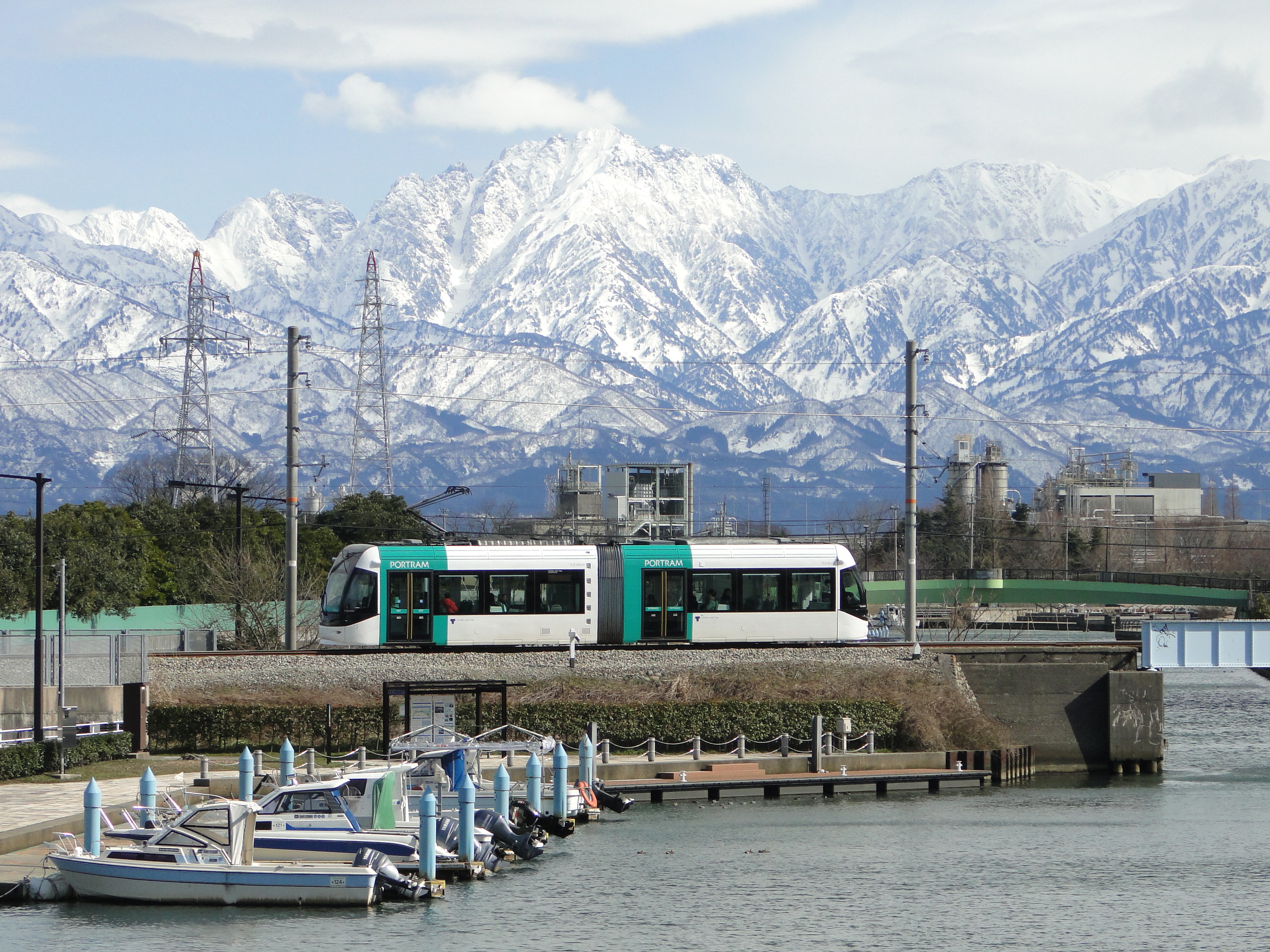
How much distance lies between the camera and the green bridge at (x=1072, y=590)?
428 ft

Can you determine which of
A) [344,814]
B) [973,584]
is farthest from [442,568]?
[973,584]

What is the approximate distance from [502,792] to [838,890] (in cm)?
779

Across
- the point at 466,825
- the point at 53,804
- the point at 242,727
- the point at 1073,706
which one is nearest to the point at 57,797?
the point at 53,804

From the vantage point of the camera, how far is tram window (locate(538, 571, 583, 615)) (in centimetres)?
5278

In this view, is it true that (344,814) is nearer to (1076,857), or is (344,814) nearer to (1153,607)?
(1076,857)

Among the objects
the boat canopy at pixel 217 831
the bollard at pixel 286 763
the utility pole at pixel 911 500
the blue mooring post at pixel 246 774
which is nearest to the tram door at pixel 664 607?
the utility pole at pixel 911 500

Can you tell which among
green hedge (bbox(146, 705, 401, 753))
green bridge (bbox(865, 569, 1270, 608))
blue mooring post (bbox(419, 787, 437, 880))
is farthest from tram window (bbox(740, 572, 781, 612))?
green bridge (bbox(865, 569, 1270, 608))

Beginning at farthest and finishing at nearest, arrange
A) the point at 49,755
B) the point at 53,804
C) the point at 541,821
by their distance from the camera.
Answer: the point at 49,755 → the point at 541,821 → the point at 53,804

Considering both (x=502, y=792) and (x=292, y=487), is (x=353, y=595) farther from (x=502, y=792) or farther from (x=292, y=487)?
(x=502, y=792)

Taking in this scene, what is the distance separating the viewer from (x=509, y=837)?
3666cm

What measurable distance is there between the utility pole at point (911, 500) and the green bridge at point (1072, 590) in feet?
224

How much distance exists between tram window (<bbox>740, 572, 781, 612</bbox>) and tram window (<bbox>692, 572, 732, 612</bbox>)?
48cm

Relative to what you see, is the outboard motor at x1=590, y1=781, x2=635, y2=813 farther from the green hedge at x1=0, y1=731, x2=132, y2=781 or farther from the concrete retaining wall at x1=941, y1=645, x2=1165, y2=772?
the concrete retaining wall at x1=941, y1=645, x2=1165, y2=772

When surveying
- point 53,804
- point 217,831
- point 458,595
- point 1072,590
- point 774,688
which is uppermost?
point 458,595
